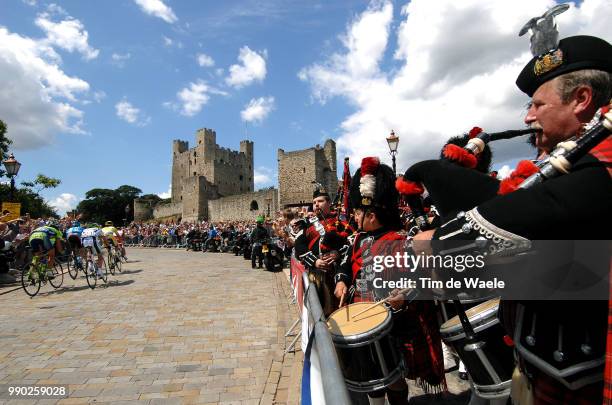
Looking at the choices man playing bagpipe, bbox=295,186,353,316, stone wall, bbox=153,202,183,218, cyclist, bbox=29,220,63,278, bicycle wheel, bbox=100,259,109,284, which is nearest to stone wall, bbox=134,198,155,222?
stone wall, bbox=153,202,183,218

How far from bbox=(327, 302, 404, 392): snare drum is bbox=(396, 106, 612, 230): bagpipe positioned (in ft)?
4.12

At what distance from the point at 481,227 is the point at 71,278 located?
14.6 meters

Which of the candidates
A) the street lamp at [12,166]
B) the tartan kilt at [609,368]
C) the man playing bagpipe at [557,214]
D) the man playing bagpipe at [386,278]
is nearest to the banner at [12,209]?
the street lamp at [12,166]

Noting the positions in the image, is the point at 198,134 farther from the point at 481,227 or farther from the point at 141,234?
the point at 481,227

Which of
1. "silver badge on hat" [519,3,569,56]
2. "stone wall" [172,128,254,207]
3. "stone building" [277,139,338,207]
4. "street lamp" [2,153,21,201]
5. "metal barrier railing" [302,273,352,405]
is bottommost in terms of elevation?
"metal barrier railing" [302,273,352,405]

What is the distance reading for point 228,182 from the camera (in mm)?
72125

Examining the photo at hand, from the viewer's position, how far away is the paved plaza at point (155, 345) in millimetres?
4016

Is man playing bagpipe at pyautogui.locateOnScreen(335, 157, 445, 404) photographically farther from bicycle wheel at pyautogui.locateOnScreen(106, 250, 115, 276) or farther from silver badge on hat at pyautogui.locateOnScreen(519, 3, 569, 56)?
bicycle wheel at pyautogui.locateOnScreen(106, 250, 115, 276)

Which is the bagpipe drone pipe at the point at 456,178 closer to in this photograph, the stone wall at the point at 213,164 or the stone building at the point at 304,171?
the stone building at the point at 304,171

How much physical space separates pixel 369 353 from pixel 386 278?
56 cm

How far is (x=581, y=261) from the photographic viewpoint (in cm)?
108

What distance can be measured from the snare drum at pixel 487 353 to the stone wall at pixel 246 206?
137 feet

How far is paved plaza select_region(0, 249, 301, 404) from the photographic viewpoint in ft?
13.2

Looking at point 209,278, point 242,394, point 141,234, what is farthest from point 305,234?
point 141,234
